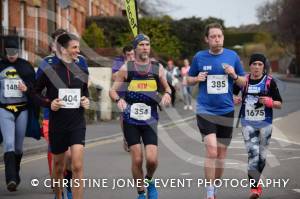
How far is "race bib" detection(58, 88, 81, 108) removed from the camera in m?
7.79

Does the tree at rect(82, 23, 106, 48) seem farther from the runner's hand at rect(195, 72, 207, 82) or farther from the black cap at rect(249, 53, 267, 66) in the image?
the runner's hand at rect(195, 72, 207, 82)

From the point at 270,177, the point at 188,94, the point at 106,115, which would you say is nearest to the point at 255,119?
the point at 270,177

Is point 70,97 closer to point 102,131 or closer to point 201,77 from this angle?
point 201,77

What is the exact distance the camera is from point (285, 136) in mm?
16812

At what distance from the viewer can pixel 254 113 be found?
8.88 metres

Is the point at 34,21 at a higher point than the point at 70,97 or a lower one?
higher

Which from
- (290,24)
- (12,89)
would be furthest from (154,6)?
(12,89)

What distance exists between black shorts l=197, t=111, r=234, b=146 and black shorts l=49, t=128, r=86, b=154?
4.76 feet

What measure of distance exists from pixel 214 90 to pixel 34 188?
10.0 feet

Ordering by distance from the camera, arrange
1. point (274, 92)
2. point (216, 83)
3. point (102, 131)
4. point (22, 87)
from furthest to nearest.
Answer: point (102, 131) → point (22, 87) → point (274, 92) → point (216, 83)

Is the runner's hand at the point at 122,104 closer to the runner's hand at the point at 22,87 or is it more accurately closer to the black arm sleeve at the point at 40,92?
the black arm sleeve at the point at 40,92

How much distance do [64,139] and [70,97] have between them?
1.53ft

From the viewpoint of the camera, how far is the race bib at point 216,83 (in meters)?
8.28

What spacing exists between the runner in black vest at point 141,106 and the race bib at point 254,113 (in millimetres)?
1175
